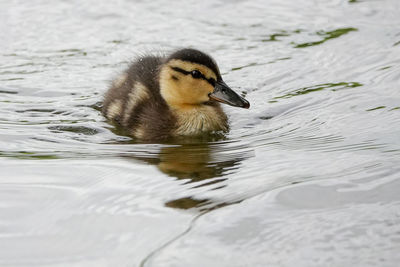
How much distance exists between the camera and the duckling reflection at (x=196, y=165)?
2762 millimetres

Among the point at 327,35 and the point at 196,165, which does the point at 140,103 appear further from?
the point at 327,35

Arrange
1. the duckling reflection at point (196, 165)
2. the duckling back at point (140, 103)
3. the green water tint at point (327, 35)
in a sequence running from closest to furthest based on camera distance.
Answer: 1. the duckling reflection at point (196, 165)
2. the duckling back at point (140, 103)
3. the green water tint at point (327, 35)

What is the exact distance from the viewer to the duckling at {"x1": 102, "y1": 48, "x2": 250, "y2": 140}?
4148mm

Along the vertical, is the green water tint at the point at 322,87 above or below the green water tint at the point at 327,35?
below

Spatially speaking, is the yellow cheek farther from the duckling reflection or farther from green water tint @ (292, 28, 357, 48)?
green water tint @ (292, 28, 357, 48)

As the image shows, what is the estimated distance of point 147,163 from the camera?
340 cm

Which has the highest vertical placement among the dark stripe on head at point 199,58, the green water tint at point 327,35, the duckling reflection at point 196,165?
the dark stripe on head at point 199,58

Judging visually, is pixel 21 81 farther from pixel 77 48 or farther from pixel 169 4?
Answer: pixel 169 4

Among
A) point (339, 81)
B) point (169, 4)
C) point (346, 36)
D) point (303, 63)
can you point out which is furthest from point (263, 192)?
point (169, 4)

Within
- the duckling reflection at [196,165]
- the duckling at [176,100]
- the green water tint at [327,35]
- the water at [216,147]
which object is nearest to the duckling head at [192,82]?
the duckling at [176,100]

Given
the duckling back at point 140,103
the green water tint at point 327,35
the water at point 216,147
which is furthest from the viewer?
the green water tint at point 327,35

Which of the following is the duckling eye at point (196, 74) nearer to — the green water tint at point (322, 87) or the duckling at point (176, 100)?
the duckling at point (176, 100)

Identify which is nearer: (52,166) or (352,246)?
(352,246)

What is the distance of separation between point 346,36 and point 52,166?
2995 millimetres
